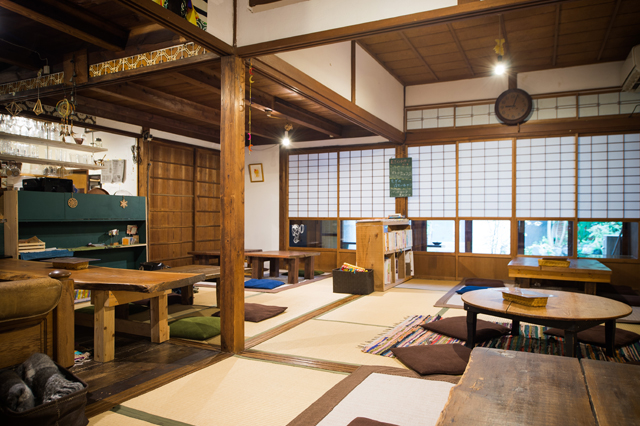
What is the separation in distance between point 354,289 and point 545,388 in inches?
176

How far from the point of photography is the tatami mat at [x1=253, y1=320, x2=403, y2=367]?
3012 millimetres

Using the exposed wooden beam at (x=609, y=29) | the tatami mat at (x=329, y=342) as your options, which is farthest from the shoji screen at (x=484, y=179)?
the tatami mat at (x=329, y=342)

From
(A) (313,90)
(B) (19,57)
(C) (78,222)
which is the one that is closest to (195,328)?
(A) (313,90)

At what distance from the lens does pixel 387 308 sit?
4691mm

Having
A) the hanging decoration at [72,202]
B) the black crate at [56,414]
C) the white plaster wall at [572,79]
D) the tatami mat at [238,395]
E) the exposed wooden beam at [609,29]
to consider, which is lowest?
the tatami mat at [238,395]

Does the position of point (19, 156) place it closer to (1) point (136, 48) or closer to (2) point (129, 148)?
(2) point (129, 148)

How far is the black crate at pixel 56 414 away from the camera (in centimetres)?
168

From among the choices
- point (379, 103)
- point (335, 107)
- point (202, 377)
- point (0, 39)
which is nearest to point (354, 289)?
→ point (335, 107)

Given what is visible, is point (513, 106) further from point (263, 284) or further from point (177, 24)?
point (177, 24)

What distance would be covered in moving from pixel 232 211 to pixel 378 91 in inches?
153

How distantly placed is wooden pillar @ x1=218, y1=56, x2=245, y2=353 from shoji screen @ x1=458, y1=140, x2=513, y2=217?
4.86 m

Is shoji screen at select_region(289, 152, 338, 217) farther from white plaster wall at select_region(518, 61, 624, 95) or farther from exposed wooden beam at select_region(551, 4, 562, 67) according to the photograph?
exposed wooden beam at select_region(551, 4, 562, 67)

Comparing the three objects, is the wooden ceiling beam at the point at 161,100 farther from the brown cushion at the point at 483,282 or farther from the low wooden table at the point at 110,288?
the brown cushion at the point at 483,282

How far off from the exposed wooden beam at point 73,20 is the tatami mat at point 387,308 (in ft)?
10.8
